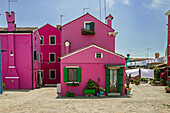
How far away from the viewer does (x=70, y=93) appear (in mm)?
12703

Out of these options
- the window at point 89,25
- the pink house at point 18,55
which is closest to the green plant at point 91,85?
the window at point 89,25

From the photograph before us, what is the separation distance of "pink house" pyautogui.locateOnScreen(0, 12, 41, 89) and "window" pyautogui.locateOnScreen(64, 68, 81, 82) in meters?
7.11

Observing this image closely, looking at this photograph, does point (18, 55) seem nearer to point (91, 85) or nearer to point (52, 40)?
point (52, 40)

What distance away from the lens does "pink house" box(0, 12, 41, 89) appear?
694 inches

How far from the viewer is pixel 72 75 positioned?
12.9 m

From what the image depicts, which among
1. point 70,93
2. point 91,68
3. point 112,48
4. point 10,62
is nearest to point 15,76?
point 10,62

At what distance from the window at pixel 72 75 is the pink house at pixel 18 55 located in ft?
23.3

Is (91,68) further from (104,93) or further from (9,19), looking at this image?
(9,19)

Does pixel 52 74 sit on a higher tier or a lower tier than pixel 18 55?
lower

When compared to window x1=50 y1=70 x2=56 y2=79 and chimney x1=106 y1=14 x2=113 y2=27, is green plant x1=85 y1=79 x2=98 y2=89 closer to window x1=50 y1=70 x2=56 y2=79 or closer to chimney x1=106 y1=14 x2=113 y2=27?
chimney x1=106 y1=14 x2=113 y2=27

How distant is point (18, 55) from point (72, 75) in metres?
8.85

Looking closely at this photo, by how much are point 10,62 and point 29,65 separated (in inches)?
84.3

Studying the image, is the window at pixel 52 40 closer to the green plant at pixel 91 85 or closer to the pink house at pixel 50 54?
the pink house at pixel 50 54

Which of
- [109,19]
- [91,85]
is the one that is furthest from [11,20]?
[91,85]
